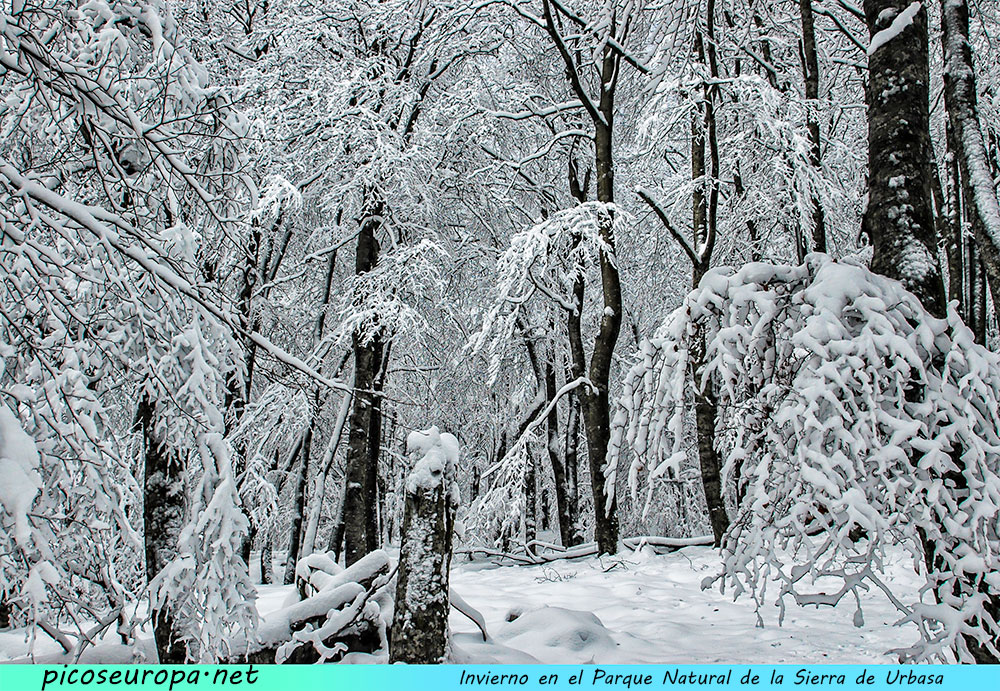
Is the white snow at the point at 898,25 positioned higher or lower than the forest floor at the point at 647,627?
higher

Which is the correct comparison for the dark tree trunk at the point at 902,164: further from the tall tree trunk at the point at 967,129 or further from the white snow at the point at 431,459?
the white snow at the point at 431,459

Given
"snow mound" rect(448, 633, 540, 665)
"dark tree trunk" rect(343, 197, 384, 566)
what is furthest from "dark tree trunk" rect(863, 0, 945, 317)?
"dark tree trunk" rect(343, 197, 384, 566)

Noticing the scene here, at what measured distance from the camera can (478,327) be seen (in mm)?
12578

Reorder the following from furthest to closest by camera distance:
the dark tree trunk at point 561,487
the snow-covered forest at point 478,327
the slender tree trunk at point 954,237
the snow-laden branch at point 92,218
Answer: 1. the dark tree trunk at point 561,487
2. the slender tree trunk at point 954,237
3. the snow-covered forest at point 478,327
4. the snow-laden branch at point 92,218

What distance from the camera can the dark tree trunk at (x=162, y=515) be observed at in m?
4.00

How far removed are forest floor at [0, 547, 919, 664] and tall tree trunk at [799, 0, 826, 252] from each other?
3367 mm

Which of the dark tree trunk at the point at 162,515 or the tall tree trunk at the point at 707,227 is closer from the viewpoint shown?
the dark tree trunk at the point at 162,515

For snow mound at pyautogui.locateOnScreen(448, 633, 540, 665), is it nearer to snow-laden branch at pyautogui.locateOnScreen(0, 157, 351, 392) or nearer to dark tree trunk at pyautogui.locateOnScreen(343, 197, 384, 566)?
snow-laden branch at pyautogui.locateOnScreen(0, 157, 351, 392)

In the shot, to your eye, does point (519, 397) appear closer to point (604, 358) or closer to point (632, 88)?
point (604, 358)

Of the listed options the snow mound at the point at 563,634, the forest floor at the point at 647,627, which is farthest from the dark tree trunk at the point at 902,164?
the snow mound at the point at 563,634

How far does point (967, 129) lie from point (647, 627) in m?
4.44

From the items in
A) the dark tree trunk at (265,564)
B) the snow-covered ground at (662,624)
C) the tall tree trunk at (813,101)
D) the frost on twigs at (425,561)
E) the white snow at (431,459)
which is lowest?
the dark tree trunk at (265,564)

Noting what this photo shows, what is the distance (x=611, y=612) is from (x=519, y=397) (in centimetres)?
879

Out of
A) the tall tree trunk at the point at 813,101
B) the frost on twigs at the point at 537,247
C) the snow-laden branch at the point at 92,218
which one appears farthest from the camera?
the frost on twigs at the point at 537,247
